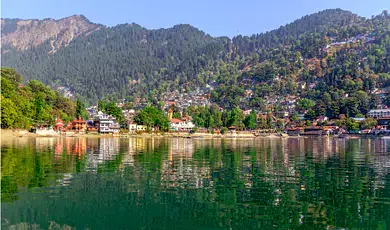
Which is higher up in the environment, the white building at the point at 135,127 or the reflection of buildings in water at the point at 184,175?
the white building at the point at 135,127

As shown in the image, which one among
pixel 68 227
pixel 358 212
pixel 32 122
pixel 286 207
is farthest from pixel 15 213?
pixel 32 122

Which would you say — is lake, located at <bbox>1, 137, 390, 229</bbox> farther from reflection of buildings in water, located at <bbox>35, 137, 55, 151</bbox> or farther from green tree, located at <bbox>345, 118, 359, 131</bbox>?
green tree, located at <bbox>345, 118, 359, 131</bbox>

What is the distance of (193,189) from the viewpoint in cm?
2261

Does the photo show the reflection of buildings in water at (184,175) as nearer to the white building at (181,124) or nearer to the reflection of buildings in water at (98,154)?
the reflection of buildings in water at (98,154)

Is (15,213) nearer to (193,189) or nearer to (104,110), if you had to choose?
(193,189)

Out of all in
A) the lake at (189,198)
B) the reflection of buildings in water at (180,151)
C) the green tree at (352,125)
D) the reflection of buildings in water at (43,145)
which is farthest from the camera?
the green tree at (352,125)

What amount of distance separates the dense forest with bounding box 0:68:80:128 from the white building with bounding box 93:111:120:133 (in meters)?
11.0

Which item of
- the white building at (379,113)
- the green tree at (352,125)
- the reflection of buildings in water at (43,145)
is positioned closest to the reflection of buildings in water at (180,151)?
the reflection of buildings in water at (43,145)

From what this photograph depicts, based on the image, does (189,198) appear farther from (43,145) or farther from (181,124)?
(181,124)

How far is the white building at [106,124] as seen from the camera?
13412cm

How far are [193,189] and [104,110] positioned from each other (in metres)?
140

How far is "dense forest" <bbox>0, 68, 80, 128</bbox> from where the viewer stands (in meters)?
85.2

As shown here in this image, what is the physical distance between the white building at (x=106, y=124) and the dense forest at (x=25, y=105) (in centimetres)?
1104

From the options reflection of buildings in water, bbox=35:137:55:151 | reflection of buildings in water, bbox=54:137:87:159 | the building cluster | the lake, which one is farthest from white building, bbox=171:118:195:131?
the lake
